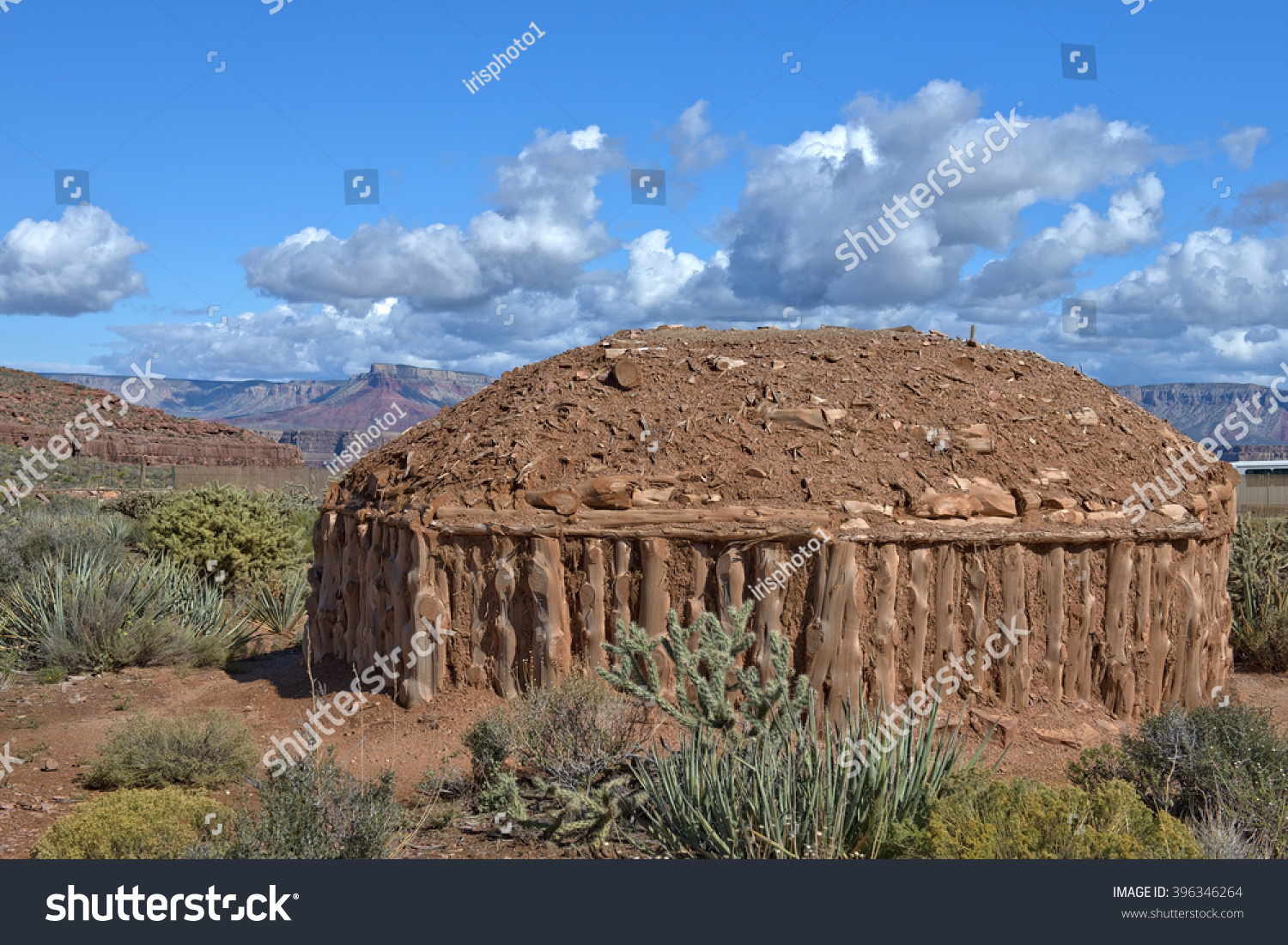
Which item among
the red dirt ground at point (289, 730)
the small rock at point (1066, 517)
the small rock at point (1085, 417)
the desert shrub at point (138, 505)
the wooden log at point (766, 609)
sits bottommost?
the red dirt ground at point (289, 730)

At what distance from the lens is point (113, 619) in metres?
8.93

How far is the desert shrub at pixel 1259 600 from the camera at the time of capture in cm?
974

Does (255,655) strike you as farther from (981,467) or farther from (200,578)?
(981,467)

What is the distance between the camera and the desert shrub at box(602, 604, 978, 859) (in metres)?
4.10

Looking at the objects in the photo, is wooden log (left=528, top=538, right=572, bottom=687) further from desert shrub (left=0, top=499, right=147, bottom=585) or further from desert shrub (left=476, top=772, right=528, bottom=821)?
desert shrub (left=0, top=499, right=147, bottom=585)

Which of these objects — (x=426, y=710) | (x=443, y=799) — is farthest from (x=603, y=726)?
(x=426, y=710)

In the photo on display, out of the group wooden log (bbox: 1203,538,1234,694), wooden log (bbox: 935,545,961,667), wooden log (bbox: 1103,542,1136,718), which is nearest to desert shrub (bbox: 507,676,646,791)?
wooden log (bbox: 935,545,961,667)

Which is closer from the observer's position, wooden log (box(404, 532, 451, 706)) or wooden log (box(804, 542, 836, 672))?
wooden log (box(804, 542, 836, 672))

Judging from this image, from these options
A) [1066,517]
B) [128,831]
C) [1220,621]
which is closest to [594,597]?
[128,831]

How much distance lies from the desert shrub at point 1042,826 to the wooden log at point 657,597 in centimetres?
225

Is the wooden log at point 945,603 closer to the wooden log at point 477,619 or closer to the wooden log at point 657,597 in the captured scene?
the wooden log at point 657,597

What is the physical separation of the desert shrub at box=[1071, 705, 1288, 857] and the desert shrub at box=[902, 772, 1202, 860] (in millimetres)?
531

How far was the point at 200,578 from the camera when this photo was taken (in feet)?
39.5

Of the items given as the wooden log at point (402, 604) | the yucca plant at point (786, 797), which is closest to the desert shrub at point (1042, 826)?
the yucca plant at point (786, 797)
